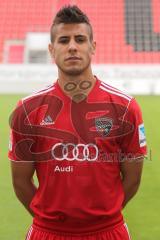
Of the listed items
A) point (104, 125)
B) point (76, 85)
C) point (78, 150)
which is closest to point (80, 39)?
point (76, 85)

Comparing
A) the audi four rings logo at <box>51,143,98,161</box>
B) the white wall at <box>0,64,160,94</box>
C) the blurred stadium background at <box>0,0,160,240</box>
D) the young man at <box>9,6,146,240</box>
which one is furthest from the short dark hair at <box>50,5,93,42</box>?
the white wall at <box>0,64,160,94</box>

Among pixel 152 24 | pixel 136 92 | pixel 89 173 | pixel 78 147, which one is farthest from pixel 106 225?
pixel 152 24

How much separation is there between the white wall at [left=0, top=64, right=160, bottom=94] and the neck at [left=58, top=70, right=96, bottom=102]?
8726 millimetres

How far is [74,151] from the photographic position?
1736mm

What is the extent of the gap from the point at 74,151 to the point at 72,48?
0.46m

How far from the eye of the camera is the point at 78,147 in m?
1.74

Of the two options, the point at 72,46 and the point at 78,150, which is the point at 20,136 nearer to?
the point at 78,150

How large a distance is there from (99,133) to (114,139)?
8cm

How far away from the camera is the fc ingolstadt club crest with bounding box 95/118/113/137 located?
1761 millimetres

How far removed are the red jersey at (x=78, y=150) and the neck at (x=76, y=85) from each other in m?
0.02

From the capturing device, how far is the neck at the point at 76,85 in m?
1.79

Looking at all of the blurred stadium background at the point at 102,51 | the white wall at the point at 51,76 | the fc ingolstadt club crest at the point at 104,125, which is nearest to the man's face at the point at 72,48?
the fc ingolstadt club crest at the point at 104,125

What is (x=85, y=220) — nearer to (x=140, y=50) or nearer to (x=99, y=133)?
(x=99, y=133)

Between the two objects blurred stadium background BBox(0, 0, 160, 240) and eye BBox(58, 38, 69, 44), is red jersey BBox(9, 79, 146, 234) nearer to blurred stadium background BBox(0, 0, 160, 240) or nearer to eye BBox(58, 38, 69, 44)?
eye BBox(58, 38, 69, 44)
